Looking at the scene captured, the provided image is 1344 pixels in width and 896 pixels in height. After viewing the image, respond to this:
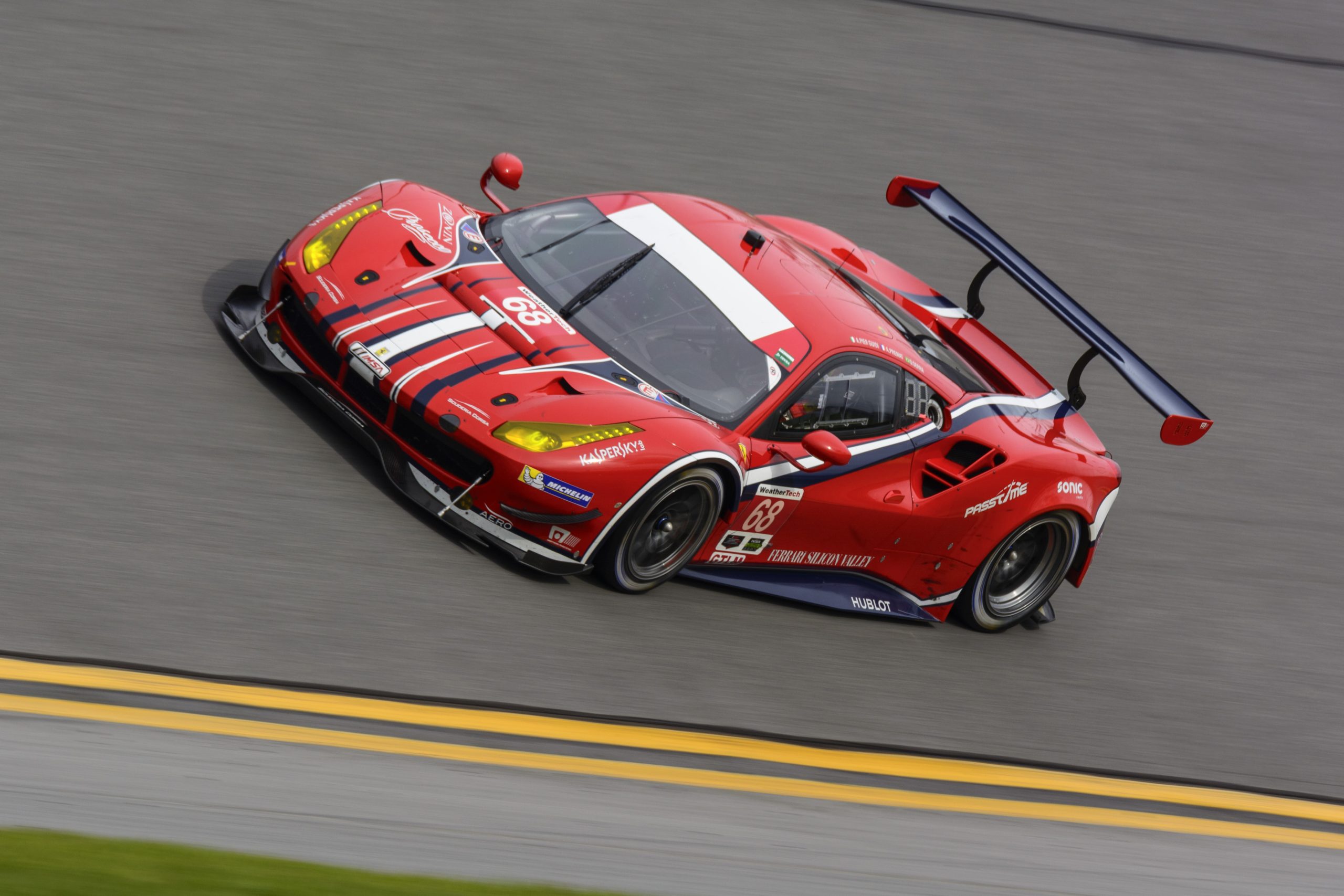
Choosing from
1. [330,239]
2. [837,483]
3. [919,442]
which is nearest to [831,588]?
[837,483]

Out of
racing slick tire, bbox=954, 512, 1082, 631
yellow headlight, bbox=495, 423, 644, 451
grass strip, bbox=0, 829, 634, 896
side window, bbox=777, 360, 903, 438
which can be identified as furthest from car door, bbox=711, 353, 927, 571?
grass strip, bbox=0, 829, 634, 896

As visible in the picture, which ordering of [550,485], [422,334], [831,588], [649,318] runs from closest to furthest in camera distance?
[550,485]
[422,334]
[649,318]
[831,588]

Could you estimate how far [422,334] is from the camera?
5.48 m

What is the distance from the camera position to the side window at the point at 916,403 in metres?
6.22

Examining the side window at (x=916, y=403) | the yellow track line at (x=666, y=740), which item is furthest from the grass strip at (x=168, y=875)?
the side window at (x=916, y=403)

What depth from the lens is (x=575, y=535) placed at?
5301mm

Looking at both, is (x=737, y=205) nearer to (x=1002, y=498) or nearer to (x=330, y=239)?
(x=1002, y=498)

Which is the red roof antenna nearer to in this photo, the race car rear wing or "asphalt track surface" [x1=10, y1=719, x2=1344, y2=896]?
the race car rear wing

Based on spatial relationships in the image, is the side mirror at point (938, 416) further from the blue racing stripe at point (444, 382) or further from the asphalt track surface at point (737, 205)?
the blue racing stripe at point (444, 382)

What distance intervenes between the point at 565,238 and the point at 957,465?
6.91ft

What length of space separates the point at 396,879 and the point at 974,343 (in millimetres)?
4415

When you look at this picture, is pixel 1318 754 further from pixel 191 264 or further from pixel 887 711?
pixel 191 264

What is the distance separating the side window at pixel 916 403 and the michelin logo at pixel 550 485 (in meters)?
1.74

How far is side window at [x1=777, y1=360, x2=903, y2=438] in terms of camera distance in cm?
585
